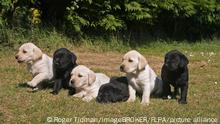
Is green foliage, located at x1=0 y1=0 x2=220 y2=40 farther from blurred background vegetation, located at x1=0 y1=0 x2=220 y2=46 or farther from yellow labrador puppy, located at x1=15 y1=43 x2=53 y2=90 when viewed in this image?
yellow labrador puppy, located at x1=15 y1=43 x2=53 y2=90

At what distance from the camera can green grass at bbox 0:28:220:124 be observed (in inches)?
321

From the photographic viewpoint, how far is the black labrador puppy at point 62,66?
9.30 metres

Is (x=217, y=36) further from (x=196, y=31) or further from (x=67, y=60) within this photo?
(x=67, y=60)

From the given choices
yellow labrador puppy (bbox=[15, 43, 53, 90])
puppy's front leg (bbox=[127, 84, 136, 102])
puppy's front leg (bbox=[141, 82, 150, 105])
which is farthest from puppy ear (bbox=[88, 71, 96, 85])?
yellow labrador puppy (bbox=[15, 43, 53, 90])

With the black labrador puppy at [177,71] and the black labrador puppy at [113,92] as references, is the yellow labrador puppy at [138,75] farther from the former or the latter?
the black labrador puppy at [177,71]

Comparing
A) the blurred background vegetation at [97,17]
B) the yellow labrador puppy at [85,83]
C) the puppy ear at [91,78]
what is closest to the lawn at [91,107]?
the yellow labrador puppy at [85,83]

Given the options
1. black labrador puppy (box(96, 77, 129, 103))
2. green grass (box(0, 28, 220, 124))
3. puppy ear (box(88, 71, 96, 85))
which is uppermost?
puppy ear (box(88, 71, 96, 85))

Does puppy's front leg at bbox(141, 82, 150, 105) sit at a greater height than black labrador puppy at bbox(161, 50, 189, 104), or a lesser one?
lesser

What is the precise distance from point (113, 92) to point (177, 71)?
115cm

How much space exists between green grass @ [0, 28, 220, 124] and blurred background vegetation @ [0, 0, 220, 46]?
11.6 inches

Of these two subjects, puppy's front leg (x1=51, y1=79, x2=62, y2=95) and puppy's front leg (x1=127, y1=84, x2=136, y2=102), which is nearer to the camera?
puppy's front leg (x1=127, y1=84, x2=136, y2=102)

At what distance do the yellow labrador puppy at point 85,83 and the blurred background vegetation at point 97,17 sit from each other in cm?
546

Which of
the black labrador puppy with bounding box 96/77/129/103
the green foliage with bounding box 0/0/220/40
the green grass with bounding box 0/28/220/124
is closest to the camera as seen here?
the green grass with bounding box 0/28/220/124

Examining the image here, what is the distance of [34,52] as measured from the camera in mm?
9500
